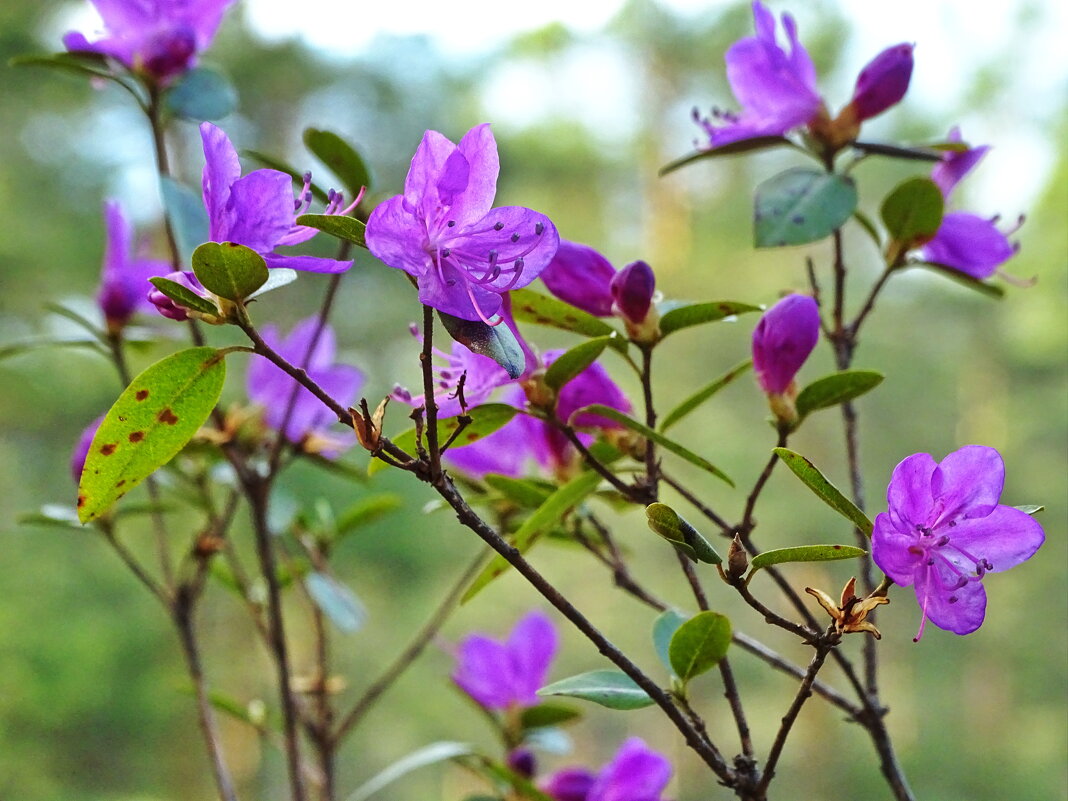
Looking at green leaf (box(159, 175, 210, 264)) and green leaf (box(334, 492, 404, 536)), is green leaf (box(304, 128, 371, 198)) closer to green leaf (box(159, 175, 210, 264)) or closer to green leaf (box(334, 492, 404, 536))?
green leaf (box(159, 175, 210, 264))

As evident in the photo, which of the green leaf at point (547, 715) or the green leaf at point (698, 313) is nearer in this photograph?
the green leaf at point (698, 313)

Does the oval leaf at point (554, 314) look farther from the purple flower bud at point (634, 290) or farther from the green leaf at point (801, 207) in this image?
the green leaf at point (801, 207)

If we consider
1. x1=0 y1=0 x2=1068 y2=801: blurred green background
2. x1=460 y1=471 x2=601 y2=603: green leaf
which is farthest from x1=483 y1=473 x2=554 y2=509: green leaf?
x1=0 y1=0 x2=1068 y2=801: blurred green background

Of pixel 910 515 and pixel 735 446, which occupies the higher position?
pixel 735 446

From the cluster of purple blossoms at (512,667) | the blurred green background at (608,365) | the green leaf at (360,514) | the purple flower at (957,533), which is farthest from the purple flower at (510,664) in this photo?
the blurred green background at (608,365)

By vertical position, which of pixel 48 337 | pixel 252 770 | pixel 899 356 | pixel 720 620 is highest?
pixel 899 356

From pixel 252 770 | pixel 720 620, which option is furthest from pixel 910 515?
pixel 252 770

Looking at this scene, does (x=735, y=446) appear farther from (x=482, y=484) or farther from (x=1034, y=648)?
(x=482, y=484)
